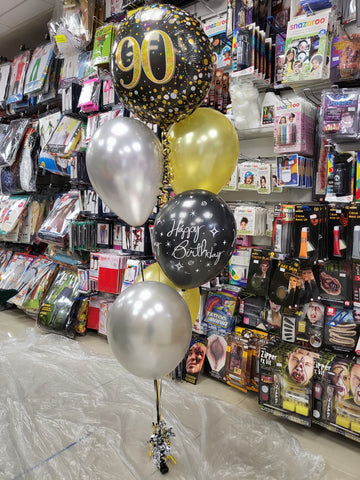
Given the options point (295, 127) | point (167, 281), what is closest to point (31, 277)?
point (167, 281)

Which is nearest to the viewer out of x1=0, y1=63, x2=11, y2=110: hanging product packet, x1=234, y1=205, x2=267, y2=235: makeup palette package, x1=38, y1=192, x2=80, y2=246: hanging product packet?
x1=234, y1=205, x2=267, y2=235: makeup palette package

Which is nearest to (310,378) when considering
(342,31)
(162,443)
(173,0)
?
(162,443)

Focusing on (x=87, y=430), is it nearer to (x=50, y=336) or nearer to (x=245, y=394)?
(x=245, y=394)

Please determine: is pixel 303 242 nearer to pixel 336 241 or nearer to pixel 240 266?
pixel 336 241

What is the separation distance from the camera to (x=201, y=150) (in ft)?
4.83

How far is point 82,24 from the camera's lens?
3211mm

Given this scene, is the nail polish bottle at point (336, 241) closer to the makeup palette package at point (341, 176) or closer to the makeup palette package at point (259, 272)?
the makeup palette package at point (341, 176)

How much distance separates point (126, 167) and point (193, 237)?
348mm

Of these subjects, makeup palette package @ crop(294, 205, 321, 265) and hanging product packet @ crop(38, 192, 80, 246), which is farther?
hanging product packet @ crop(38, 192, 80, 246)

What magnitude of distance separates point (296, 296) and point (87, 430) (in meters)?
1.32

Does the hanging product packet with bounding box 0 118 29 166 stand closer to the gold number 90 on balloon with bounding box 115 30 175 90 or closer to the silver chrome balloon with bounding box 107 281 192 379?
the gold number 90 on balloon with bounding box 115 30 175 90

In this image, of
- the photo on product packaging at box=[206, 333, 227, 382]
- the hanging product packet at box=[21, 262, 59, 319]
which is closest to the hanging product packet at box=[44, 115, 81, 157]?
the hanging product packet at box=[21, 262, 59, 319]

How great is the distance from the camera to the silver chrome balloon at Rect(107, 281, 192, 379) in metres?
1.26

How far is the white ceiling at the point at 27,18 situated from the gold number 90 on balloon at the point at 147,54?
1.62 meters
